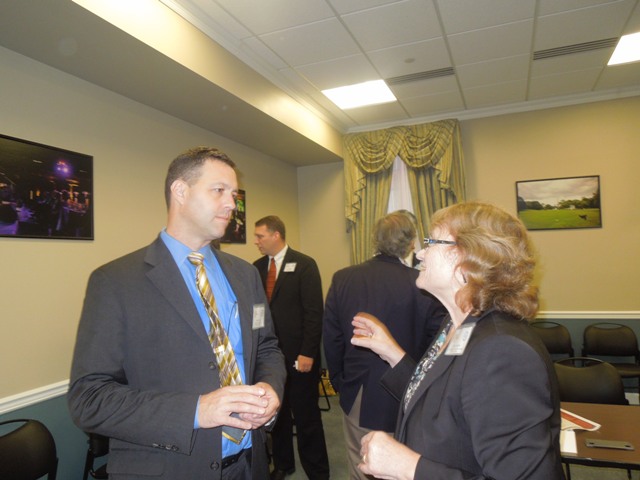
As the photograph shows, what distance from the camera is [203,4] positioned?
2828 mm

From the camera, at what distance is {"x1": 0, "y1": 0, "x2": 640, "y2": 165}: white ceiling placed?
2.48m

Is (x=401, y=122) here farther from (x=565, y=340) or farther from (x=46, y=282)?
(x=46, y=282)

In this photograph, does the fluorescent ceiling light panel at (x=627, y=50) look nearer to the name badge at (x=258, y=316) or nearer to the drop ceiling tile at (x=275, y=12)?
the drop ceiling tile at (x=275, y=12)

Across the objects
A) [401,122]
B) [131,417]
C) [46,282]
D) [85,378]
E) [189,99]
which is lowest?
[131,417]

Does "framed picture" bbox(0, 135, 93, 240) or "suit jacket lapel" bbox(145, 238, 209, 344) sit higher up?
"framed picture" bbox(0, 135, 93, 240)

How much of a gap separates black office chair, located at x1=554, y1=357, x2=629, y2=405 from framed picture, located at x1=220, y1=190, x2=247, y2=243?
3.21 m

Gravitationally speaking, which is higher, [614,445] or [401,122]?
[401,122]

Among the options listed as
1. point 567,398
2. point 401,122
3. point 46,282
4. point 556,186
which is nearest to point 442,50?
point 401,122

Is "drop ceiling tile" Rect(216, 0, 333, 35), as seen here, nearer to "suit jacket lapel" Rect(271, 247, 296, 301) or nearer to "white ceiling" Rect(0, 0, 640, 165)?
"white ceiling" Rect(0, 0, 640, 165)

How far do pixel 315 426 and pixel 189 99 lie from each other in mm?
2804

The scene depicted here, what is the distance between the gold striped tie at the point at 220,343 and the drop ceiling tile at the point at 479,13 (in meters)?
2.62

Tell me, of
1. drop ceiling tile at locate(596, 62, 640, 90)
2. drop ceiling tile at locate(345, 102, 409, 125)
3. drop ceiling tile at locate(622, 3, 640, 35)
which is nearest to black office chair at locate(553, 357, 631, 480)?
drop ceiling tile at locate(622, 3, 640, 35)

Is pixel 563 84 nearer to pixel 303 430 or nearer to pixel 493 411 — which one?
pixel 303 430

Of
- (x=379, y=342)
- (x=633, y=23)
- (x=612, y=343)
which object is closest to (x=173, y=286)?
(x=379, y=342)
